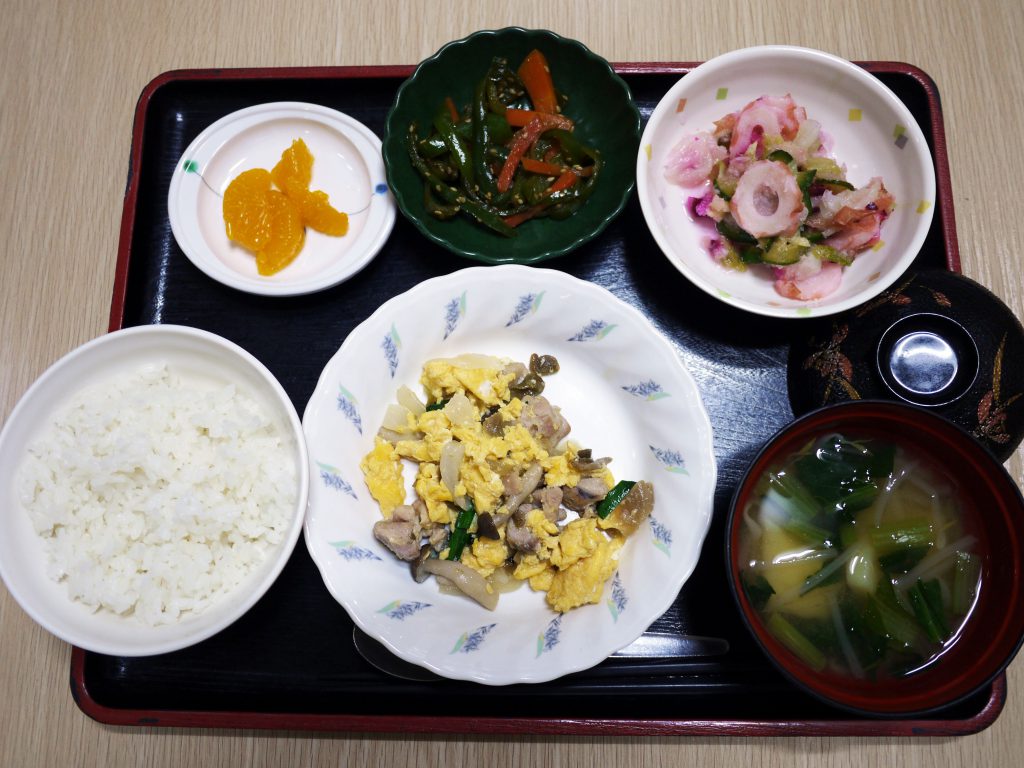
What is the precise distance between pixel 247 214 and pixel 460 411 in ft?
3.26

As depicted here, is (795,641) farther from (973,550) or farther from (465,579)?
(465,579)

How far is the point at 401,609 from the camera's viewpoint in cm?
186

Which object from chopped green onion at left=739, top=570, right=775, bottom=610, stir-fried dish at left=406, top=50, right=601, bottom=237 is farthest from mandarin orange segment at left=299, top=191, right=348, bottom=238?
chopped green onion at left=739, top=570, right=775, bottom=610

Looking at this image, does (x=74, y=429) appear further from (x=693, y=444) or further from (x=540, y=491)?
(x=693, y=444)

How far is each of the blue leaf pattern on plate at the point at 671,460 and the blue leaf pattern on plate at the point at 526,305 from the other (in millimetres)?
557

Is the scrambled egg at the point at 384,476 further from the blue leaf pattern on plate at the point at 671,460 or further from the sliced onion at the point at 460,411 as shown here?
the blue leaf pattern on plate at the point at 671,460

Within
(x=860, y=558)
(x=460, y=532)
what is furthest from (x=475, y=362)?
(x=860, y=558)

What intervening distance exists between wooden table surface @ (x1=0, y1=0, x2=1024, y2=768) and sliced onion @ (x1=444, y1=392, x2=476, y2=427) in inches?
54.4

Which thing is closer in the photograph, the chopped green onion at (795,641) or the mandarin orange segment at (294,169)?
the chopped green onion at (795,641)

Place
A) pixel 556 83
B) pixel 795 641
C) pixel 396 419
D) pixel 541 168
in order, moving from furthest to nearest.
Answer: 1. pixel 556 83
2. pixel 541 168
3. pixel 396 419
4. pixel 795 641

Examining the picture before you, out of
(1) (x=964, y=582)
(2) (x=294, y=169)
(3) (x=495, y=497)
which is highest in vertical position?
(2) (x=294, y=169)

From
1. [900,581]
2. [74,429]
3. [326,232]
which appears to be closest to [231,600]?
[74,429]

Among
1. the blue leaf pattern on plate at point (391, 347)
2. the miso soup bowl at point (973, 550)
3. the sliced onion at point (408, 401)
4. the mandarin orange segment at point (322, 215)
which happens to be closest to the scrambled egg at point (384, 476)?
the sliced onion at point (408, 401)

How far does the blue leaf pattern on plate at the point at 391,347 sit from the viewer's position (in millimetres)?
1949
